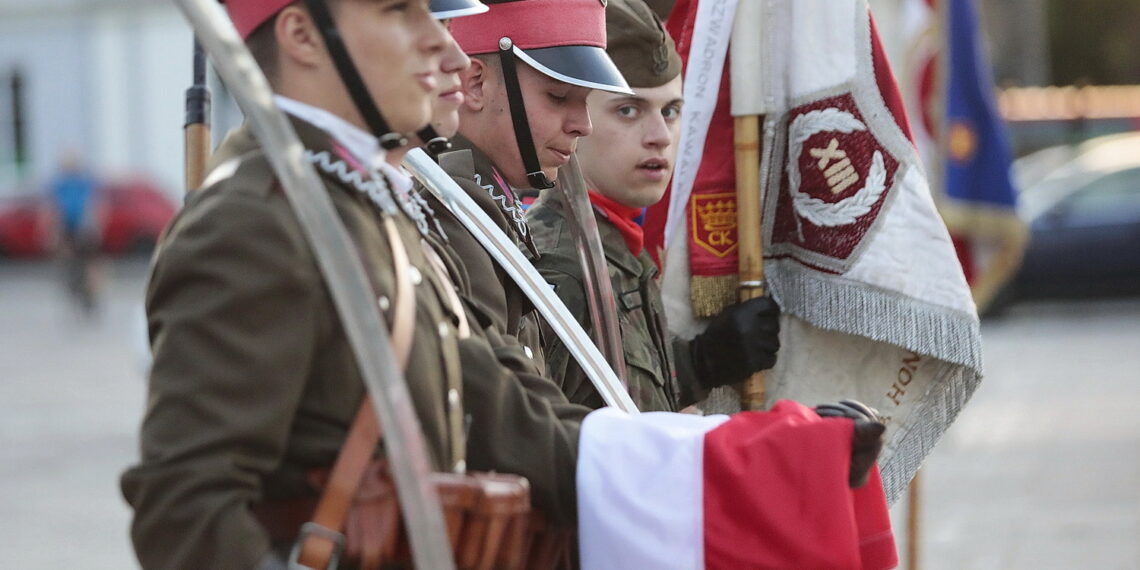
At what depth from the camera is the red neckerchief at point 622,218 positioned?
397 cm

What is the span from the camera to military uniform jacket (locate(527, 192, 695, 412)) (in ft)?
12.1

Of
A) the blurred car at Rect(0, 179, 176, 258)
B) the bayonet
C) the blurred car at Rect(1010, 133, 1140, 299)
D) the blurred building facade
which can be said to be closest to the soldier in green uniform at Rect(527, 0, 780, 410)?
the bayonet

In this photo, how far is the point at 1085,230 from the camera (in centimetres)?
1762

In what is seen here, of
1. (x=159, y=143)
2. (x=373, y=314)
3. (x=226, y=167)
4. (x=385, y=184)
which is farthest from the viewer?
(x=159, y=143)

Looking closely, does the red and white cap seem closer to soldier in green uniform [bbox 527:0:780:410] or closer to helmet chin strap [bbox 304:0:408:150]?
soldier in green uniform [bbox 527:0:780:410]

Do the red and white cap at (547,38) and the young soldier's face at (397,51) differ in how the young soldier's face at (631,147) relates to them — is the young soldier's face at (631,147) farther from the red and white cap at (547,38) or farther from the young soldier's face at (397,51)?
the young soldier's face at (397,51)

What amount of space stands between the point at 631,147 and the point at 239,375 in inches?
77.3

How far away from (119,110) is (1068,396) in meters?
23.7

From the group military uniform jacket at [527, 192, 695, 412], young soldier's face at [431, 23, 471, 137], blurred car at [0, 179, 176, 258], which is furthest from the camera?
blurred car at [0, 179, 176, 258]

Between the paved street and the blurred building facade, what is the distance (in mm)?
14821

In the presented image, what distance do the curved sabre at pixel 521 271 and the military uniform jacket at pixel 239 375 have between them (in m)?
0.77

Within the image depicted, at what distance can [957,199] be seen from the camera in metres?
8.94

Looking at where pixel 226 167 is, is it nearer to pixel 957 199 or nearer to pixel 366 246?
pixel 366 246

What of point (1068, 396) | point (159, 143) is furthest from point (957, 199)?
point (159, 143)
